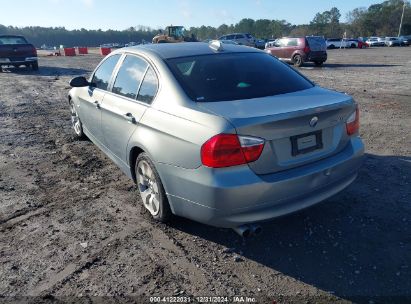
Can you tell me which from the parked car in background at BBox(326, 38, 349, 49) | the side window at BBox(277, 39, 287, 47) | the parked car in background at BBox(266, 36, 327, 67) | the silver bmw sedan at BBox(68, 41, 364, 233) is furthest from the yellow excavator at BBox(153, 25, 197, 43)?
the silver bmw sedan at BBox(68, 41, 364, 233)

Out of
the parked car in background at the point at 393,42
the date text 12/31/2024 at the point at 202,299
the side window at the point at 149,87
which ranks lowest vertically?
the date text 12/31/2024 at the point at 202,299

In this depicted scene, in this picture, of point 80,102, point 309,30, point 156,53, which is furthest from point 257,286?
point 309,30

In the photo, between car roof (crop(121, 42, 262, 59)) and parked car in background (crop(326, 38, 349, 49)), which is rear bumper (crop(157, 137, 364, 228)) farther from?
parked car in background (crop(326, 38, 349, 49))

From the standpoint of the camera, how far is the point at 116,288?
2.80 m

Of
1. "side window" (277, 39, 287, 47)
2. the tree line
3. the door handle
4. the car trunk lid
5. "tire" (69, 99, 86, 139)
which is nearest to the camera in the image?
the car trunk lid

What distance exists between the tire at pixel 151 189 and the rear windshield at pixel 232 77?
0.80 m

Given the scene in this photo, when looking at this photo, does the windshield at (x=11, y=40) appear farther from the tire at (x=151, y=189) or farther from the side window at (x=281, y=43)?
the tire at (x=151, y=189)

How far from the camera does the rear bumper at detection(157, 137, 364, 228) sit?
2.74m

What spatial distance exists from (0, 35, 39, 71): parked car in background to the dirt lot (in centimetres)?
1568

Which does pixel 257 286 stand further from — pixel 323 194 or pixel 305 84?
pixel 305 84

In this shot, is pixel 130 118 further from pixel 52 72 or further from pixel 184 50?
pixel 52 72

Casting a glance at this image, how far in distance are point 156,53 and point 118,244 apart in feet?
6.42

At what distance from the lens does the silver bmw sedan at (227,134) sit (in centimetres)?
275

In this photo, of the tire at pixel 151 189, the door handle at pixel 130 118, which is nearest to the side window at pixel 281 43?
the door handle at pixel 130 118
